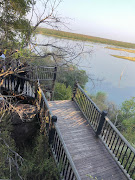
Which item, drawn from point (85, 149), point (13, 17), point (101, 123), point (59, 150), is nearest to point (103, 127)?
point (101, 123)

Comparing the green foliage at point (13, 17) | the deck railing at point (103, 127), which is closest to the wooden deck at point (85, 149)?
the deck railing at point (103, 127)

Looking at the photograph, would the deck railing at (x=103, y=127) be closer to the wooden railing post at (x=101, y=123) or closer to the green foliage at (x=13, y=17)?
the wooden railing post at (x=101, y=123)

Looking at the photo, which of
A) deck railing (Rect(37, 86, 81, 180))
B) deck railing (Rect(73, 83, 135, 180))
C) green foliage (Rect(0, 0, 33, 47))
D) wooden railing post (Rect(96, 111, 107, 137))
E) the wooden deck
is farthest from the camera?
green foliage (Rect(0, 0, 33, 47))

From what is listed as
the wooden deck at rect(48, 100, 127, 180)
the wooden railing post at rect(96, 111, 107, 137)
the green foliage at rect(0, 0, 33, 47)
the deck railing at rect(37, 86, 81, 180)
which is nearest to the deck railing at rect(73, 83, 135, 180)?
the wooden railing post at rect(96, 111, 107, 137)

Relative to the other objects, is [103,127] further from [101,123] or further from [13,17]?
[13,17]

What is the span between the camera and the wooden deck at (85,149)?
11.5 feet

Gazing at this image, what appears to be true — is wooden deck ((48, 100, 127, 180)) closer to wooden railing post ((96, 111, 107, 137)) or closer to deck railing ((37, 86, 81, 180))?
wooden railing post ((96, 111, 107, 137))

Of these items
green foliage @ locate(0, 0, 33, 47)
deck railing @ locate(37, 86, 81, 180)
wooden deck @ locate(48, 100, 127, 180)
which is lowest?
wooden deck @ locate(48, 100, 127, 180)

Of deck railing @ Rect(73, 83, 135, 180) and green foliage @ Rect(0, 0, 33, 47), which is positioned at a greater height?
green foliage @ Rect(0, 0, 33, 47)

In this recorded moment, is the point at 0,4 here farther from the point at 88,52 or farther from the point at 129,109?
the point at 129,109

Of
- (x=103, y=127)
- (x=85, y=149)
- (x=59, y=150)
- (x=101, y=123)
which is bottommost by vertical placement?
(x=85, y=149)

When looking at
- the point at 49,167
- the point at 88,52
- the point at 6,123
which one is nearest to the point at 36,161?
the point at 49,167

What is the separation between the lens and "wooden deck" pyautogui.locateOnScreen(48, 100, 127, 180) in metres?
3.50

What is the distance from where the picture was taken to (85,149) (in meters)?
4.09
